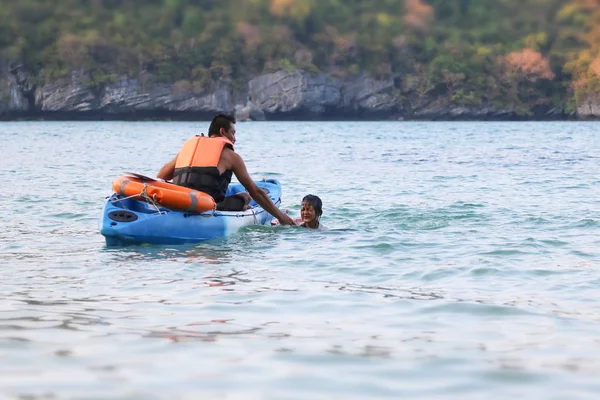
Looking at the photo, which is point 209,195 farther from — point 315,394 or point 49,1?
point 49,1

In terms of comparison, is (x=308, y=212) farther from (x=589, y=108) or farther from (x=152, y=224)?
(x=589, y=108)

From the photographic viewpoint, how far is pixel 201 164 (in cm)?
931

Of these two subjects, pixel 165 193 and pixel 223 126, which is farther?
pixel 223 126

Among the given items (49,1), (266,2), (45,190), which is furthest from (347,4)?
(45,190)

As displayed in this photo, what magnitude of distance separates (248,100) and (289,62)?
281 inches

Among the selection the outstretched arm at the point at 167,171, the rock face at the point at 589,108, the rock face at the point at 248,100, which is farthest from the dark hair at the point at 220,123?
the rock face at the point at 589,108

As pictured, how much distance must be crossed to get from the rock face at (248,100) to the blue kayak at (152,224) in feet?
242

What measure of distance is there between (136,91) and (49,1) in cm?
1984

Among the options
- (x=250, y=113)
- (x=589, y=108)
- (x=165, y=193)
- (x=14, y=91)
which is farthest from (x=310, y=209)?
(x=589, y=108)

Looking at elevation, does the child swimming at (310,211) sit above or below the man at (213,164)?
below

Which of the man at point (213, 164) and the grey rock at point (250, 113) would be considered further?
the grey rock at point (250, 113)

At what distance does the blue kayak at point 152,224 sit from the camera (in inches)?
347

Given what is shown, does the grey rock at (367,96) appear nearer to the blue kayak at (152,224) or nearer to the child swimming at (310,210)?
the child swimming at (310,210)

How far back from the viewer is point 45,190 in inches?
623
